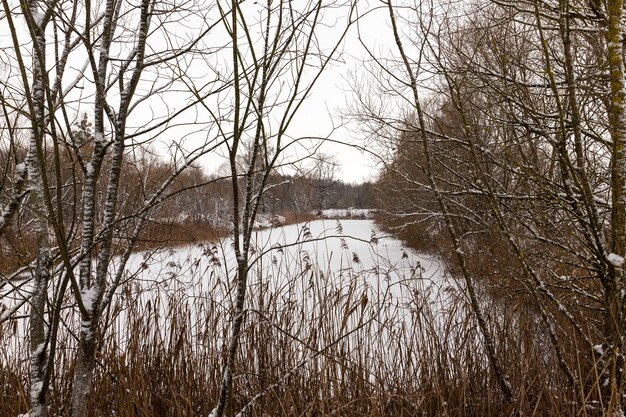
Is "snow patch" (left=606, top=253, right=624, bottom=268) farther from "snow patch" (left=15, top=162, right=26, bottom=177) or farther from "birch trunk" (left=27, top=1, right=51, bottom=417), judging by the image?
"snow patch" (left=15, top=162, right=26, bottom=177)

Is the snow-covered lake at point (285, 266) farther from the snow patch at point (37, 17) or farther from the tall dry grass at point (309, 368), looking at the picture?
the snow patch at point (37, 17)

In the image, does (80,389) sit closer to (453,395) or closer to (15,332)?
(15,332)

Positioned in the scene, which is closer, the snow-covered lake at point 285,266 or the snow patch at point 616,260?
the snow patch at point 616,260

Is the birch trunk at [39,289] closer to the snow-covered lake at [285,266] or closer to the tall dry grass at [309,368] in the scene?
the snow-covered lake at [285,266]

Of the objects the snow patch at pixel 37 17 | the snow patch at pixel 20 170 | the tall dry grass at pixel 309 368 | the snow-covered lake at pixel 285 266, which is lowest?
the tall dry grass at pixel 309 368

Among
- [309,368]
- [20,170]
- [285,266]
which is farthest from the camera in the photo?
[285,266]

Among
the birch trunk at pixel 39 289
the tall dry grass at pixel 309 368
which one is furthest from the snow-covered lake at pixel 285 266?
the birch trunk at pixel 39 289

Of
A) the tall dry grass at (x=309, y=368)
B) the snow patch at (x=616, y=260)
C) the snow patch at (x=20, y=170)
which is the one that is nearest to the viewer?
the snow patch at (x=616, y=260)

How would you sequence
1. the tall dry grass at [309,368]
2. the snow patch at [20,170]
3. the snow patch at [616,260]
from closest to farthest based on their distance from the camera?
1. the snow patch at [616,260]
2. the snow patch at [20,170]
3. the tall dry grass at [309,368]

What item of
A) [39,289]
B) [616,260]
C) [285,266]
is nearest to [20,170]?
[39,289]

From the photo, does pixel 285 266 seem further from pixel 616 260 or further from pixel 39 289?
pixel 616 260

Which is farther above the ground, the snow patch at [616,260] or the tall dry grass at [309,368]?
the snow patch at [616,260]

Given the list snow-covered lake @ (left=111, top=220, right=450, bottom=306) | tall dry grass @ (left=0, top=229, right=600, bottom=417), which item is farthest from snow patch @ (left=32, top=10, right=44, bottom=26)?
tall dry grass @ (left=0, top=229, right=600, bottom=417)

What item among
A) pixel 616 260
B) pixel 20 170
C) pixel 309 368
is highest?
pixel 20 170
